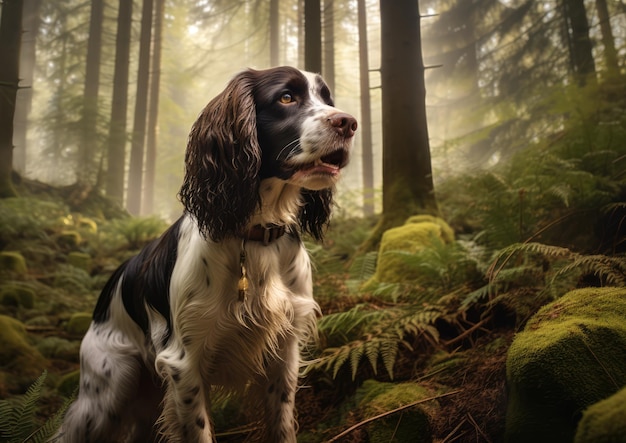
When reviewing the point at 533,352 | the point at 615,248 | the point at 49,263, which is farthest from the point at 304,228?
the point at 49,263

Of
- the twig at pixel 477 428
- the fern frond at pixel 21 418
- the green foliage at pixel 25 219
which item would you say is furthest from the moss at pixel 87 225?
the twig at pixel 477 428

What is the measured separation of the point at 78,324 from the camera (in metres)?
4.98

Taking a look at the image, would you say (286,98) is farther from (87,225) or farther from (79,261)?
(87,225)

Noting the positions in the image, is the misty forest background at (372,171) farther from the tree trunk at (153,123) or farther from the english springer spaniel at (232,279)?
the english springer spaniel at (232,279)

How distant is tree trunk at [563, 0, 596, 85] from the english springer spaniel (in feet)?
17.6

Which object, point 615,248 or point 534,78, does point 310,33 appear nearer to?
point 534,78

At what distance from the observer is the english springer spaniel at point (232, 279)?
85.6 inches

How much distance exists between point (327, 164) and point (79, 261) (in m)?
6.41

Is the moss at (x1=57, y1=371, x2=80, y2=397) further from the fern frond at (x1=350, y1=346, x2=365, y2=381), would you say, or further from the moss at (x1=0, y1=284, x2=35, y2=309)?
the fern frond at (x1=350, y1=346, x2=365, y2=381)

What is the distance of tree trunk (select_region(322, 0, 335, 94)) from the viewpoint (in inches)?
268

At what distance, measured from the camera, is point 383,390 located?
8.50ft

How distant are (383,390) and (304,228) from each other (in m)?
1.17

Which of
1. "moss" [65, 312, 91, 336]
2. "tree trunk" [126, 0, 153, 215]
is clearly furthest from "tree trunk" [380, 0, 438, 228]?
"tree trunk" [126, 0, 153, 215]

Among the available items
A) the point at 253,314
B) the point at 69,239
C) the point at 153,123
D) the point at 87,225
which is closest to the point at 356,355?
the point at 253,314
